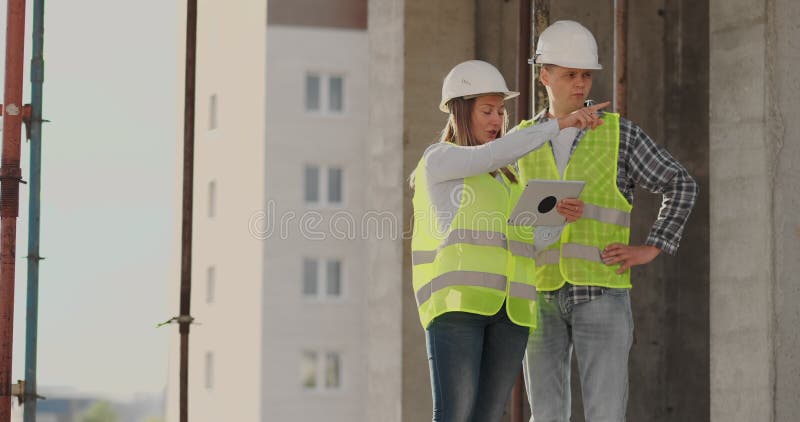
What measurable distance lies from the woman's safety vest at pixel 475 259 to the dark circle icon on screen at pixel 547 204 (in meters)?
0.10

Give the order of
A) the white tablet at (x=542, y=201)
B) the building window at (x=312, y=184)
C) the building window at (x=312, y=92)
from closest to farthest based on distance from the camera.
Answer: the white tablet at (x=542, y=201), the building window at (x=312, y=184), the building window at (x=312, y=92)

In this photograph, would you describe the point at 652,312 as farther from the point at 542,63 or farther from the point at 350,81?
the point at 350,81

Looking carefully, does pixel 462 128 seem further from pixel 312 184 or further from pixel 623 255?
pixel 312 184

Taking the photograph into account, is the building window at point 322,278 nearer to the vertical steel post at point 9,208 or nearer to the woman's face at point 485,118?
the vertical steel post at point 9,208

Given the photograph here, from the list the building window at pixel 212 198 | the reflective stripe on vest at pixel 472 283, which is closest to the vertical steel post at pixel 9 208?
the reflective stripe on vest at pixel 472 283

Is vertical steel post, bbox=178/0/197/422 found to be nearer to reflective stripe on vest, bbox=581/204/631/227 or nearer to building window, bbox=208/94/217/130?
reflective stripe on vest, bbox=581/204/631/227

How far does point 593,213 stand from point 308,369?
37.5m

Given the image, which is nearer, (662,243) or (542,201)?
(542,201)

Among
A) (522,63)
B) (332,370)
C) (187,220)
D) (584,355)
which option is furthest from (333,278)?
(584,355)

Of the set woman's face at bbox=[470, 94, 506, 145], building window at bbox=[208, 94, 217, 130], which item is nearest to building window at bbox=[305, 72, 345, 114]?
building window at bbox=[208, 94, 217, 130]

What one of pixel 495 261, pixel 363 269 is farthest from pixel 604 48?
pixel 363 269

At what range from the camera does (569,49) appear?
5.18 meters

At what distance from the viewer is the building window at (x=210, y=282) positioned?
44750 millimetres

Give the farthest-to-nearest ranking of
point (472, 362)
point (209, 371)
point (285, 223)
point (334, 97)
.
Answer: point (209, 371)
point (334, 97)
point (285, 223)
point (472, 362)
